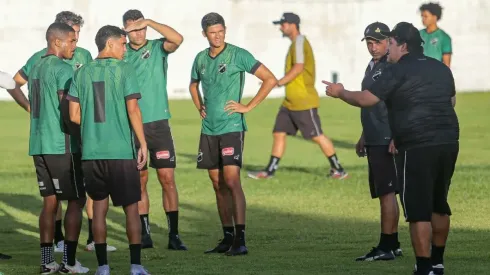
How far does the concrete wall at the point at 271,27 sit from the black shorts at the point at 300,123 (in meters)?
15.5

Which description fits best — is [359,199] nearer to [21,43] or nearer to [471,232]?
[471,232]

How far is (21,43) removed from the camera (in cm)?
3491

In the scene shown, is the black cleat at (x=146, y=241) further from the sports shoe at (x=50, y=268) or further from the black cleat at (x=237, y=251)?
the sports shoe at (x=50, y=268)

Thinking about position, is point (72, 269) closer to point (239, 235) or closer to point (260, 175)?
point (239, 235)

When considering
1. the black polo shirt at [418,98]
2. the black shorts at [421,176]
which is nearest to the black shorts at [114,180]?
the black polo shirt at [418,98]

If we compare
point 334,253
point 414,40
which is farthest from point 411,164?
point 334,253

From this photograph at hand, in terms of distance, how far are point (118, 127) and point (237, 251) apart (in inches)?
88.6

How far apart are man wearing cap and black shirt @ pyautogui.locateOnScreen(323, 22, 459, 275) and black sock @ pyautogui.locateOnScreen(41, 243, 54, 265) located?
2.85 metres

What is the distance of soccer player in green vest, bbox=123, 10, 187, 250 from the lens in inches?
514

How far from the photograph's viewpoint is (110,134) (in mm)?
10562

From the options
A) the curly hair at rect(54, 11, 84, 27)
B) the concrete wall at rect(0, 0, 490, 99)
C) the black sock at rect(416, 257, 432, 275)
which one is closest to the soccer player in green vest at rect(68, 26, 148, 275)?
the curly hair at rect(54, 11, 84, 27)

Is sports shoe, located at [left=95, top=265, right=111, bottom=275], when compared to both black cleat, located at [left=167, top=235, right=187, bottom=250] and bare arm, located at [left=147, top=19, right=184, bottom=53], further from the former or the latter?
bare arm, located at [left=147, top=19, right=184, bottom=53]

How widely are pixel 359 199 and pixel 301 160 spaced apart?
213 inches

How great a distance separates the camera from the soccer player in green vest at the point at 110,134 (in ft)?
34.6
